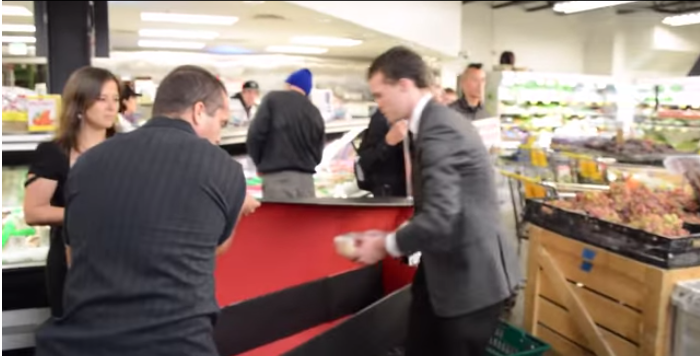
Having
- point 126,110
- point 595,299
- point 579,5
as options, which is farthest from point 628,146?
point 579,5

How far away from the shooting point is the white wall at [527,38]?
16828 mm

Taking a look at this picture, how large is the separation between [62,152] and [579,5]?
14762mm

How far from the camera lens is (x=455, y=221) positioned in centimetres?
217

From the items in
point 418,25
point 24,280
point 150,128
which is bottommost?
point 24,280

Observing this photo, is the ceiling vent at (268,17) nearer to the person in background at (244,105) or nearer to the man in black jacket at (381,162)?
the person in background at (244,105)

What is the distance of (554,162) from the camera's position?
19.1 feet

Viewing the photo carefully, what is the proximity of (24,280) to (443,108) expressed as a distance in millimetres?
2287

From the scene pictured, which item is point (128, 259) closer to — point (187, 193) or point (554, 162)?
point (187, 193)

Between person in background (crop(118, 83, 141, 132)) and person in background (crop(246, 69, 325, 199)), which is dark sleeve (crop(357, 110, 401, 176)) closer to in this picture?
person in background (crop(246, 69, 325, 199))

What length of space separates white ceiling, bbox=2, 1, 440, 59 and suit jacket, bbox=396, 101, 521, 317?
229 inches

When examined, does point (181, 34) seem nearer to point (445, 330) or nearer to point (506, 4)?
point (506, 4)

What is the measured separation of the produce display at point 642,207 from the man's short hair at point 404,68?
1.54 metres

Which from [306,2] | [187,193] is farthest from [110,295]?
[306,2]

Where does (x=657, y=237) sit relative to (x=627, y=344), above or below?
above
